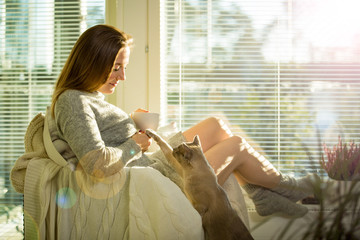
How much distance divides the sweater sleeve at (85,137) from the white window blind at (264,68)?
4.39 feet

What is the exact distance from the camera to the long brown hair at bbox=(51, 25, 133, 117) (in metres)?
1.79

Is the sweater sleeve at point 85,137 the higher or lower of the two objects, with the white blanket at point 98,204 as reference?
higher

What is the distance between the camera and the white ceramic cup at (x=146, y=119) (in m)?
1.83

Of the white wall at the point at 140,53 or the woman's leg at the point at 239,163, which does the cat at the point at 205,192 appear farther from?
the white wall at the point at 140,53

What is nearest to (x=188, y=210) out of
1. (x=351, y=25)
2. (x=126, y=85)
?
(x=126, y=85)

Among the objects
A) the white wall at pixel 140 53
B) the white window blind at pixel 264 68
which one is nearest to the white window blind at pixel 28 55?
the white wall at pixel 140 53

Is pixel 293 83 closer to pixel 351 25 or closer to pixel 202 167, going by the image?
pixel 351 25

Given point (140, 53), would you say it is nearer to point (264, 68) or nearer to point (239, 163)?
point (264, 68)

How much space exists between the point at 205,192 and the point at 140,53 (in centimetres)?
148

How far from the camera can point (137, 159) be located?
6.20 feet

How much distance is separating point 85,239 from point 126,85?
1.50m

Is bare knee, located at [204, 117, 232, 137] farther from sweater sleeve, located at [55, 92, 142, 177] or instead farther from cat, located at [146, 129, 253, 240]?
sweater sleeve, located at [55, 92, 142, 177]

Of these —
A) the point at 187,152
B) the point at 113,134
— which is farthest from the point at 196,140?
the point at 113,134

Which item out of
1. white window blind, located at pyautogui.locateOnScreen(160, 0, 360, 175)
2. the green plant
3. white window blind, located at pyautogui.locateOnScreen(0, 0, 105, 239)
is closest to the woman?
the green plant
